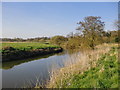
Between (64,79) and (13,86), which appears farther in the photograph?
(13,86)

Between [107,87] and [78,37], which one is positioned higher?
[78,37]

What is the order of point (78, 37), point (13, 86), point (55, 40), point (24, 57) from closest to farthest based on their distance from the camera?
point (13, 86) → point (24, 57) → point (78, 37) → point (55, 40)

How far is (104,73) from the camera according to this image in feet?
19.6

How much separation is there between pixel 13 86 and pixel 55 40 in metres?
39.9

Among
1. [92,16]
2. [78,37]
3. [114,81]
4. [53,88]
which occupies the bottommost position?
[53,88]

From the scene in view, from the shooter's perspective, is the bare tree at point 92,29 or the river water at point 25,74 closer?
the river water at point 25,74

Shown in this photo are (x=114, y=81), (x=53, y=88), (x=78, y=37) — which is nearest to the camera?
(x=114, y=81)

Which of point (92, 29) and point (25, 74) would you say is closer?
point (25, 74)

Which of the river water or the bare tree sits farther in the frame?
the bare tree

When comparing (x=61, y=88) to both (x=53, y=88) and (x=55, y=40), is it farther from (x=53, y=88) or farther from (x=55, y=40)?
(x=55, y=40)

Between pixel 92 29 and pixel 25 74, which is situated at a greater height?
pixel 92 29

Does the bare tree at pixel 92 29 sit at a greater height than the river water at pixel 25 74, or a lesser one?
greater

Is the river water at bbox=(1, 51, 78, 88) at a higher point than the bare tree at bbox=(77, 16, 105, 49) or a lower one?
lower

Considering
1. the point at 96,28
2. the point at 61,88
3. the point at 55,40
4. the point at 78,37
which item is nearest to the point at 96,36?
the point at 96,28
